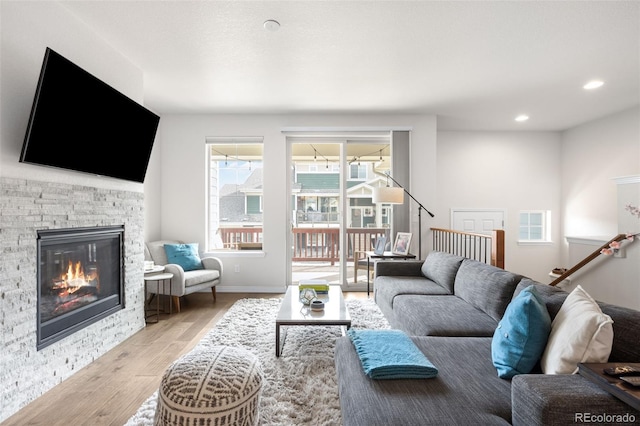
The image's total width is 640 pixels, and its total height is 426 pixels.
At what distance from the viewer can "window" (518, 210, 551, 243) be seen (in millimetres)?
5469

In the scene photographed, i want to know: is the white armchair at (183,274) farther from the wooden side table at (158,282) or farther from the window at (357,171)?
the window at (357,171)

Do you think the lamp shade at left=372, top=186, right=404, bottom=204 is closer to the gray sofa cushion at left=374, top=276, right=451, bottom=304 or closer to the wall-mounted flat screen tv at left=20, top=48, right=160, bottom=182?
the gray sofa cushion at left=374, top=276, right=451, bottom=304

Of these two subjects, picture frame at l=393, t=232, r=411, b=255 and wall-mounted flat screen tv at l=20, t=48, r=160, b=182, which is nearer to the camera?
wall-mounted flat screen tv at l=20, t=48, r=160, b=182

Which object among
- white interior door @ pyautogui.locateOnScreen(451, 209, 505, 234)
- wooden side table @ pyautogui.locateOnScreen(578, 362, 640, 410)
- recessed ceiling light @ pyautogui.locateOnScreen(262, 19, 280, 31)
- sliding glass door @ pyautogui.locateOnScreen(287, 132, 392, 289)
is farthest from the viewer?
white interior door @ pyautogui.locateOnScreen(451, 209, 505, 234)

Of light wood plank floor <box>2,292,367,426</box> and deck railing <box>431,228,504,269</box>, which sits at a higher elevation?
deck railing <box>431,228,504,269</box>

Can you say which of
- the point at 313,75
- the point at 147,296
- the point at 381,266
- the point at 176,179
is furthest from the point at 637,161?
the point at 147,296

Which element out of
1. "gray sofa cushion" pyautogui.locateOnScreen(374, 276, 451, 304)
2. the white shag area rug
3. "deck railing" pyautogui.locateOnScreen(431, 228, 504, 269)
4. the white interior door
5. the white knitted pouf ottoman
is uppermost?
the white interior door

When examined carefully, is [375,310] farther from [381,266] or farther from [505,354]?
[505,354]

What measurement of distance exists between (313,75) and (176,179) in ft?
8.43

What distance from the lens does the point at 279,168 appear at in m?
4.59

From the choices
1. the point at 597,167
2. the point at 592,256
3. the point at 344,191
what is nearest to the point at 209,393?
the point at 344,191

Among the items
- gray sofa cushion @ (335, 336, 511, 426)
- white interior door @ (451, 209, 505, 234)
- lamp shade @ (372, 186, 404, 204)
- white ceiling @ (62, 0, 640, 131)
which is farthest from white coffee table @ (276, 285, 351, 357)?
white interior door @ (451, 209, 505, 234)

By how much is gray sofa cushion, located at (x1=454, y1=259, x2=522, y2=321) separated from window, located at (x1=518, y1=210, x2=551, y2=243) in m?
Result: 3.33

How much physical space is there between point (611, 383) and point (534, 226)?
5.27m
